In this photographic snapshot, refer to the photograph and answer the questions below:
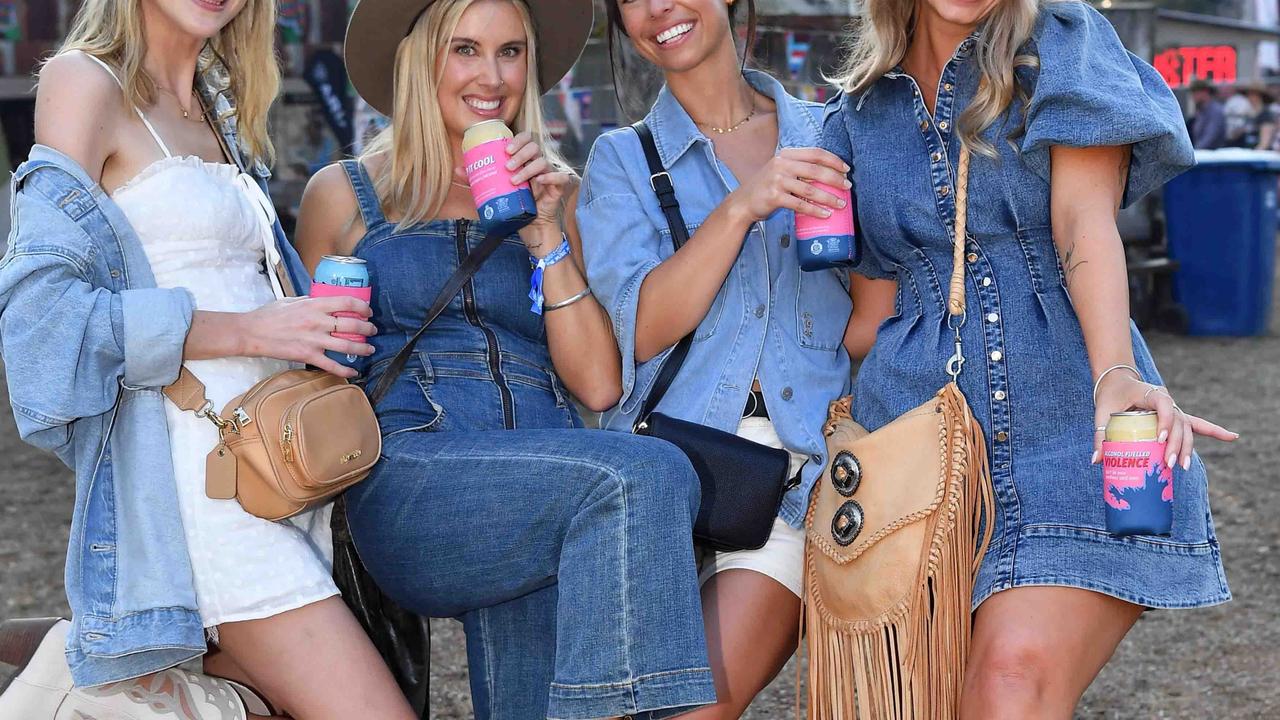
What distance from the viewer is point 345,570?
2732mm

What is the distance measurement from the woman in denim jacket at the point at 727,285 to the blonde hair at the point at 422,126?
331 millimetres

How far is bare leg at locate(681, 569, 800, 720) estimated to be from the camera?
103 inches

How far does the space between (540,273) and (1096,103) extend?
3.90 ft

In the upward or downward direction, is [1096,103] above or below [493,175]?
above

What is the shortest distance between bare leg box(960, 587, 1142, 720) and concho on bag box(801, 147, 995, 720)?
0.26 feet

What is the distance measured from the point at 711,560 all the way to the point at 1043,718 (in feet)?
2.68

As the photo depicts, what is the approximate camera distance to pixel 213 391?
245cm

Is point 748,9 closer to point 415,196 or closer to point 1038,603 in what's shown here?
point 415,196

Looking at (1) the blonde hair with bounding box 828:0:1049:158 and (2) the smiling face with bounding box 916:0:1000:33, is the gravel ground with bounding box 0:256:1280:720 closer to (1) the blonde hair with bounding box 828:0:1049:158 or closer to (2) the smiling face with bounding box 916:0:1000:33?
(1) the blonde hair with bounding box 828:0:1049:158

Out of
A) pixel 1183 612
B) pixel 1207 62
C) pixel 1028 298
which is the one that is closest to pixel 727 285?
pixel 1028 298

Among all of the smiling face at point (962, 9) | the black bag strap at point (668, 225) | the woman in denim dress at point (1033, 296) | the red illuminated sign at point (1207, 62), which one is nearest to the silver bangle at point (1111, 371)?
the woman in denim dress at point (1033, 296)

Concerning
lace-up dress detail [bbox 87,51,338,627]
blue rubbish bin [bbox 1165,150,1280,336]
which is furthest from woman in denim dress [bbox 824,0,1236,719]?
blue rubbish bin [bbox 1165,150,1280,336]

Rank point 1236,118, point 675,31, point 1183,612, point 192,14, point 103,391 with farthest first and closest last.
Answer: point 1236,118 < point 1183,612 < point 675,31 < point 192,14 < point 103,391

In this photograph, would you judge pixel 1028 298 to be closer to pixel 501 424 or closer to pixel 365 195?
pixel 501 424
